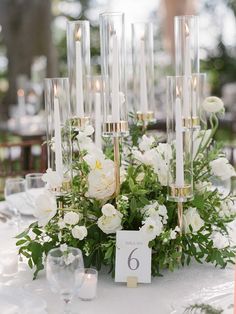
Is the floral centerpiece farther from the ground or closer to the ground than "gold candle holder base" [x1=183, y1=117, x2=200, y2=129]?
closer to the ground

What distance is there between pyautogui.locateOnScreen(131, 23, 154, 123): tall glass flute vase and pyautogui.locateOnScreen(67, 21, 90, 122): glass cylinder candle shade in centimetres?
21

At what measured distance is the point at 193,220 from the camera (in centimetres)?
Answer: 158

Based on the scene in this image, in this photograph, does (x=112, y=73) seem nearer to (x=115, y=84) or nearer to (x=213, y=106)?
(x=115, y=84)

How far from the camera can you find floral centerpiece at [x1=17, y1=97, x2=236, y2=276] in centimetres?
155

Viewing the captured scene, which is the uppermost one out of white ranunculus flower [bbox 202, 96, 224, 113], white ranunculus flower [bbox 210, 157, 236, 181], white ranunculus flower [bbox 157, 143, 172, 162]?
white ranunculus flower [bbox 202, 96, 224, 113]

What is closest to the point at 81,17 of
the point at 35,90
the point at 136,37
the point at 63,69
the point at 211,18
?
the point at 63,69

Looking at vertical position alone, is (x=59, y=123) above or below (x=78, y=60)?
below

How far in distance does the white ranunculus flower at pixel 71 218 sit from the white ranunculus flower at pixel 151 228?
0.52 feet

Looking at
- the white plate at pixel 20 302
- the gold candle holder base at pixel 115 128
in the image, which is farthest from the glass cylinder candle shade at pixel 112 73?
the white plate at pixel 20 302

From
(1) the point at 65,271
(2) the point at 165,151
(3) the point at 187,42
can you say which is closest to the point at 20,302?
(1) the point at 65,271

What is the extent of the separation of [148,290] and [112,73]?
1.74 ft

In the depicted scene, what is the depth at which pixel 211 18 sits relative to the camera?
386 inches

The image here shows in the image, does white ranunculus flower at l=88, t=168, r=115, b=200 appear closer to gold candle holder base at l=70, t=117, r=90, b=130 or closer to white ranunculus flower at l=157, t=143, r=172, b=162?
white ranunculus flower at l=157, t=143, r=172, b=162

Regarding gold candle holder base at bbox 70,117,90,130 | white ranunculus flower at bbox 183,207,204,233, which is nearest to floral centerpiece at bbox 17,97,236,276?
white ranunculus flower at bbox 183,207,204,233
